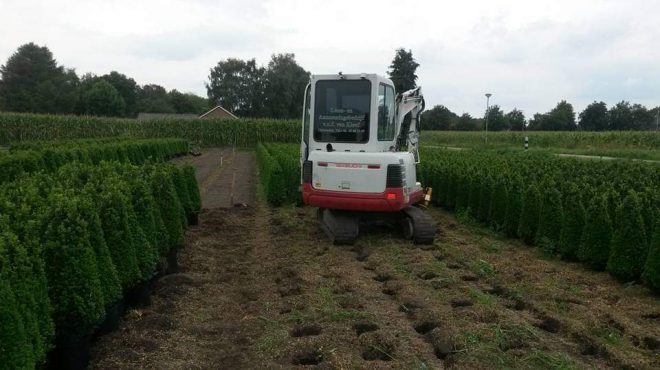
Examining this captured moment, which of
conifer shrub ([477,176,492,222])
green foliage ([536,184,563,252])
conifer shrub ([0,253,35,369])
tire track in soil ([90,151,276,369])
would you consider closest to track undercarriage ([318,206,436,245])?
tire track in soil ([90,151,276,369])

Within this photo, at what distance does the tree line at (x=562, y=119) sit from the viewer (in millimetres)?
73688

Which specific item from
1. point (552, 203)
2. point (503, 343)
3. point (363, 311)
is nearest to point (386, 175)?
point (552, 203)

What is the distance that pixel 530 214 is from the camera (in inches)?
405

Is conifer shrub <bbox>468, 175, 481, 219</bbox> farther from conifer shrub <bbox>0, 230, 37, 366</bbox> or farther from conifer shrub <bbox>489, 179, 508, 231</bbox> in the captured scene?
conifer shrub <bbox>0, 230, 37, 366</bbox>

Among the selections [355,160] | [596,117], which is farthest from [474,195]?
[596,117]

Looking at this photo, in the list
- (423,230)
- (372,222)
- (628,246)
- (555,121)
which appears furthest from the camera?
(555,121)

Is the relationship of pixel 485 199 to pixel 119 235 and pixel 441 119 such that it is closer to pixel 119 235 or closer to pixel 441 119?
pixel 119 235

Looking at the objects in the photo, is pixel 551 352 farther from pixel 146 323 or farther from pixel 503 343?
pixel 146 323

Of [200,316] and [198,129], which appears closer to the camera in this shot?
[200,316]

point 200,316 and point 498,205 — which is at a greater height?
point 498,205

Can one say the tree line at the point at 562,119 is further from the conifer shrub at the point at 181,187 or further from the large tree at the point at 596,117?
the conifer shrub at the point at 181,187

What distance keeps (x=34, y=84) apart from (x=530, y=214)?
284ft

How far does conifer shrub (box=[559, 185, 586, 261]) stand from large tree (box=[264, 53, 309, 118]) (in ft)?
214

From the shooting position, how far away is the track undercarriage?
1001cm
